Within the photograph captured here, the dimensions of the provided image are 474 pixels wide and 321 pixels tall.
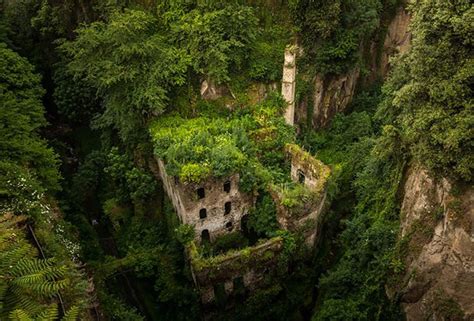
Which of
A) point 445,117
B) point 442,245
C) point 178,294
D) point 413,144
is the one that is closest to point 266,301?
point 178,294

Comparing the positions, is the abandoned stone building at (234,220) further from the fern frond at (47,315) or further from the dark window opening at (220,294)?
the fern frond at (47,315)

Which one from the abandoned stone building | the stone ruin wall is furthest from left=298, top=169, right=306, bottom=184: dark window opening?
the stone ruin wall

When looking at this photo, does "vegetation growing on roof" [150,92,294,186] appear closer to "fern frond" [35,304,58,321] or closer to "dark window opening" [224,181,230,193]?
"dark window opening" [224,181,230,193]

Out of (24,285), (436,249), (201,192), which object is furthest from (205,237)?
(24,285)

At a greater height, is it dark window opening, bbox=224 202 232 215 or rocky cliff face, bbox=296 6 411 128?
rocky cliff face, bbox=296 6 411 128

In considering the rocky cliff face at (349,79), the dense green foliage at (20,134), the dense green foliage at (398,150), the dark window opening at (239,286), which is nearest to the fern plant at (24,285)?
the dense green foliage at (20,134)

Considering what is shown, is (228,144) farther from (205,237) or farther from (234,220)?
(205,237)
